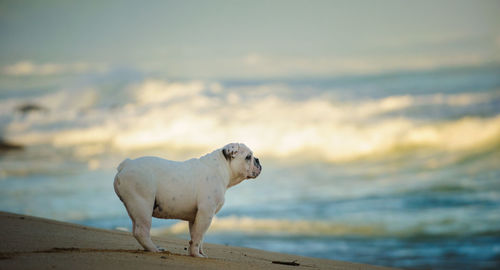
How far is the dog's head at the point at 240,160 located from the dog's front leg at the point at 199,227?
81 centimetres

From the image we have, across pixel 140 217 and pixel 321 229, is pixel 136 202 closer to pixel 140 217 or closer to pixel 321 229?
pixel 140 217

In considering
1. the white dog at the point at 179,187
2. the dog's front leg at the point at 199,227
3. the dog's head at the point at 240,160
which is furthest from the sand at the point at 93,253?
the dog's head at the point at 240,160

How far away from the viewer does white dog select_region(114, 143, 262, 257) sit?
754cm

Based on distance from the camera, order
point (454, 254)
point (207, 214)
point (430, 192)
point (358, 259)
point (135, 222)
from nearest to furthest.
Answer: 1. point (135, 222)
2. point (207, 214)
3. point (358, 259)
4. point (454, 254)
5. point (430, 192)

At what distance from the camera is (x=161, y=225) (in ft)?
75.6

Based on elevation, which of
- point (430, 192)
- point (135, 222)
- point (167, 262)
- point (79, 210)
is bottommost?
point (167, 262)

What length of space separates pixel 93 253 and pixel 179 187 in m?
1.43

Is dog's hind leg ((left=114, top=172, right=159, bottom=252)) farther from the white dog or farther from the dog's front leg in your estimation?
the dog's front leg

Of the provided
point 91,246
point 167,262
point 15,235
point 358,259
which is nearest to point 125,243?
point 91,246

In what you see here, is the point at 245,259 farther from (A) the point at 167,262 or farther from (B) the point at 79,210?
(B) the point at 79,210

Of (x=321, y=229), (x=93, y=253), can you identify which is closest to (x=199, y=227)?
(x=93, y=253)

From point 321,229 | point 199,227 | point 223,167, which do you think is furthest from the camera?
point 321,229

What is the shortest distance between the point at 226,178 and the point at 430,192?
2561cm

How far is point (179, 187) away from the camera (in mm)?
7848
